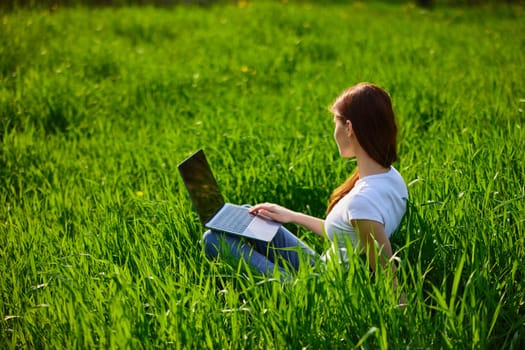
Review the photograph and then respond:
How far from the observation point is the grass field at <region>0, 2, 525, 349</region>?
2240 mm

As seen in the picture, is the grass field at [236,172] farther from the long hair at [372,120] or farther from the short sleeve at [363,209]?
the long hair at [372,120]

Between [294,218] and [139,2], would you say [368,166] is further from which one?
[139,2]

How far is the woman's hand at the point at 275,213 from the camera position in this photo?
2.88 m

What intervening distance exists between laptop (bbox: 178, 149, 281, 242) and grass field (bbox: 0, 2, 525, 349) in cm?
19

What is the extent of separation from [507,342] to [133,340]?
145cm

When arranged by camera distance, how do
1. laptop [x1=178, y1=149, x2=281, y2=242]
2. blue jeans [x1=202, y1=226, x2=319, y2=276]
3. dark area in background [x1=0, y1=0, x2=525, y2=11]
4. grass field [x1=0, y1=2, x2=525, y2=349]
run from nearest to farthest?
1. grass field [x1=0, y1=2, x2=525, y2=349]
2. blue jeans [x1=202, y1=226, x2=319, y2=276]
3. laptop [x1=178, y1=149, x2=281, y2=242]
4. dark area in background [x1=0, y1=0, x2=525, y2=11]

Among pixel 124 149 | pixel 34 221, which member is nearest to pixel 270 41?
pixel 124 149

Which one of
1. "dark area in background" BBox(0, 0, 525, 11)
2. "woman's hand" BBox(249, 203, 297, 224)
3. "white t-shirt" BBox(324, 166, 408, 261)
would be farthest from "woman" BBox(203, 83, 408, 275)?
"dark area in background" BBox(0, 0, 525, 11)

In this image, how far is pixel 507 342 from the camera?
2.27 meters

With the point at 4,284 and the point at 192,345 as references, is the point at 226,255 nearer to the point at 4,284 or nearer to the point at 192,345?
the point at 192,345

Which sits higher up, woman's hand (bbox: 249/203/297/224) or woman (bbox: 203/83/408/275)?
woman (bbox: 203/83/408/275)

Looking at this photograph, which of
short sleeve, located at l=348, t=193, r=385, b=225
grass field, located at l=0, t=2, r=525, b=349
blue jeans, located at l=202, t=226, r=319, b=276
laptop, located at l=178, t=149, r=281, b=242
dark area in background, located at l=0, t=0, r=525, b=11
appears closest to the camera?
grass field, located at l=0, t=2, r=525, b=349

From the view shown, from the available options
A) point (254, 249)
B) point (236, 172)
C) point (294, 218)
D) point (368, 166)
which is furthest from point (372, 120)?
point (236, 172)

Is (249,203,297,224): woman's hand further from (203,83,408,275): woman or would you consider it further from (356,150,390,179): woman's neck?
(356,150,390,179): woman's neck
